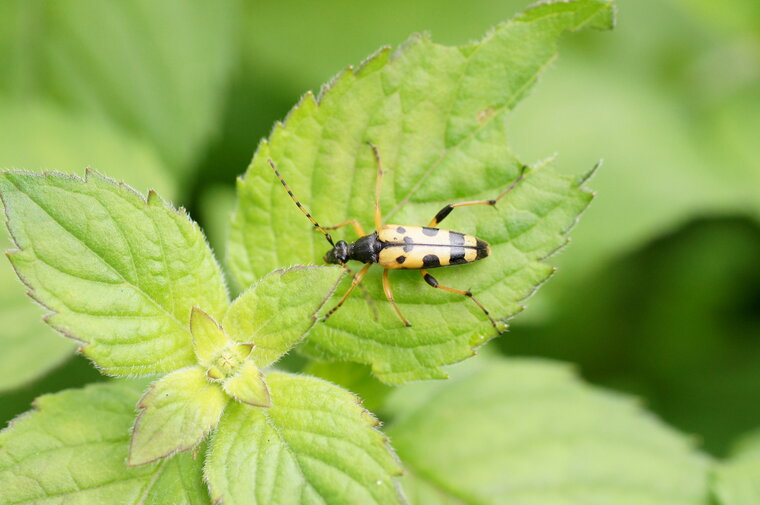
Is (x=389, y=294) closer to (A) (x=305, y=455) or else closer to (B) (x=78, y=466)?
(A) (x=305, y=455)

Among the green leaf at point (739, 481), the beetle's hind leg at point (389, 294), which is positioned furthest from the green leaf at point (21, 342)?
the green leaf at point (739, 481)

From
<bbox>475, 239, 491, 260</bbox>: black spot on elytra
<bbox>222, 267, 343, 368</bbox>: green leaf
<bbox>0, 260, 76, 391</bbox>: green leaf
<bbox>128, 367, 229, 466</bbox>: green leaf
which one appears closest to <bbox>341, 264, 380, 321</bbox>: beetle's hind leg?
<bbox>222, 267, 343, 368</bbox>: green leaf

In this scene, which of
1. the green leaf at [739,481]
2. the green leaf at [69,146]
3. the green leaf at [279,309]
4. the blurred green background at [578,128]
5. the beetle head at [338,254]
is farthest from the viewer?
the blurred green background at [578,128]

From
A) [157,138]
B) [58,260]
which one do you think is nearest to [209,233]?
[157,138]

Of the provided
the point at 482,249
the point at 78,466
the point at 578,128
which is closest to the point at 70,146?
the point at 78,466

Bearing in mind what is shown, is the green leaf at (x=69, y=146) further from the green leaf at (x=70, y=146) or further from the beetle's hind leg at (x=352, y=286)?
the beetle's hind leg at (x=352, y=286)
